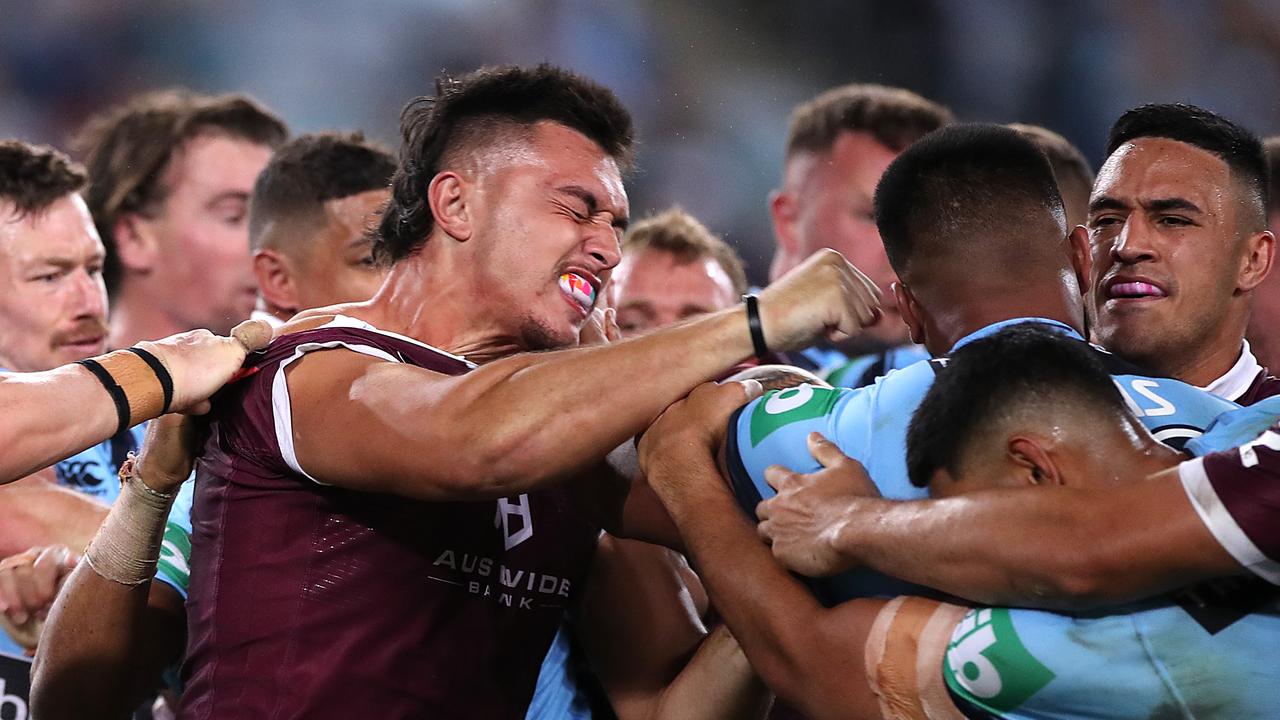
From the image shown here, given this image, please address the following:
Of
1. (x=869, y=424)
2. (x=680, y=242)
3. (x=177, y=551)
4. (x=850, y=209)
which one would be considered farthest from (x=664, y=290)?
(x=869, y=424)

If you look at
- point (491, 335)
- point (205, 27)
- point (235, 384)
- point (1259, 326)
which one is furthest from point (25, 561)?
point (205, 27)

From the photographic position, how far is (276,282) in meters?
4.86

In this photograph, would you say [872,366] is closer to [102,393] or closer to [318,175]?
[318,175]

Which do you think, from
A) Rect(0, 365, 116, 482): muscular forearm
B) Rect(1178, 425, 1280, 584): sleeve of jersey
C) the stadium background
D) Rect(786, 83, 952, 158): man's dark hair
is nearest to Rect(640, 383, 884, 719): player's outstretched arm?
Rect(1178, 425, 1280, 584): sleeve of jersey

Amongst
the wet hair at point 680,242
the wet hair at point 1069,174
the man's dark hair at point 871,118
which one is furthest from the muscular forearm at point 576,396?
the man's dark hair at point 871,118

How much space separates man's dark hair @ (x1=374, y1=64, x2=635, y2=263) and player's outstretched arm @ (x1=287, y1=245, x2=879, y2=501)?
0.79m

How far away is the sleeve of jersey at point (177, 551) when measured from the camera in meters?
3.29

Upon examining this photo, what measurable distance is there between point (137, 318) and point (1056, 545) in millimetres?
4971

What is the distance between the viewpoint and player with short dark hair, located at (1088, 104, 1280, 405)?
3426 millimetres

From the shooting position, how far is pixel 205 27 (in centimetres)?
918

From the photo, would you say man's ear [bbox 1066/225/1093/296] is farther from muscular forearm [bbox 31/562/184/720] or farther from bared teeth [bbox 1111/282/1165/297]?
muscular forearm [bbox 31/562/184/720]

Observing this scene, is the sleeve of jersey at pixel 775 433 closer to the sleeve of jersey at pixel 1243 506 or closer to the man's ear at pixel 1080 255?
the man's ear at pixel 1080 255

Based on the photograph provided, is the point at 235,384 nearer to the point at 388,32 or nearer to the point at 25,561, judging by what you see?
the point at 25,561

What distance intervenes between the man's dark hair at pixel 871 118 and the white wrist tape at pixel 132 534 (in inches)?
154
